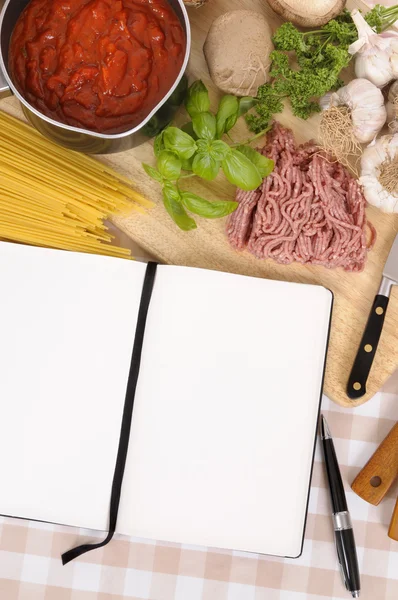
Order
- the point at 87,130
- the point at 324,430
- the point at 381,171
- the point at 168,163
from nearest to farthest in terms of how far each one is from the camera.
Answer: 1. the point at 87,130
2. the point at 168,163
3. the point at 381,171
4. the point at 324,430

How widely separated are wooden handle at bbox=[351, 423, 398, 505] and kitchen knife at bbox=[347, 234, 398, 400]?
0.77 ft

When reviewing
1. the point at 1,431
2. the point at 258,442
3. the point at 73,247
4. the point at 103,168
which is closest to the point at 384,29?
the point at 103,168

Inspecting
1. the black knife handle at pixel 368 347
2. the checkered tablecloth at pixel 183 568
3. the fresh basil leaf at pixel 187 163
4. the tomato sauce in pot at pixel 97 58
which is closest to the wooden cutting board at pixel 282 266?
the black knife handle at pixel 368 347

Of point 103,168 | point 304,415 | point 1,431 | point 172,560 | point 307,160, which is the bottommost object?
point 172,560

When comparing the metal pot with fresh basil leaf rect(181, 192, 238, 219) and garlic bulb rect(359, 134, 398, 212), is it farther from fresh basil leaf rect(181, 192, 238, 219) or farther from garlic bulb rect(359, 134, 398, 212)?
garlic bulb rect(359, 134, 398, 212)

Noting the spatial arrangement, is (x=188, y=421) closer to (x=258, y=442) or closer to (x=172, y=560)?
(x=258, y=442)

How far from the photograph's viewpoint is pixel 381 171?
1308 millimetres

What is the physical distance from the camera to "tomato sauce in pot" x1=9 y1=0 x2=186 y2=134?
3.70 ft

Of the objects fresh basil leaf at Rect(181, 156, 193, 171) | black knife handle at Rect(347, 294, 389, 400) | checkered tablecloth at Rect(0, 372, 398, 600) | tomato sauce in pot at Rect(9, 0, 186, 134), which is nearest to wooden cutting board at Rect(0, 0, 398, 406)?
black knife handle at Rect(347, 294, 389, 400)

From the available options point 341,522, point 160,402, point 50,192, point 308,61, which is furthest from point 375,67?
point 341,522

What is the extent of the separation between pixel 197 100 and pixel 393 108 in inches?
18.0

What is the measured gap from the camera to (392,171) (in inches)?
50.8

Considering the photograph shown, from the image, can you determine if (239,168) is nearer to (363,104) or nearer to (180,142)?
(180,142)

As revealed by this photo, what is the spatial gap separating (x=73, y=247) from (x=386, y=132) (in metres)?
0.79
